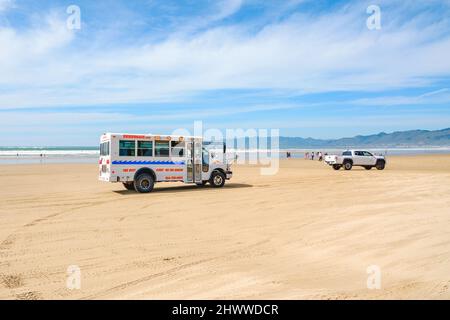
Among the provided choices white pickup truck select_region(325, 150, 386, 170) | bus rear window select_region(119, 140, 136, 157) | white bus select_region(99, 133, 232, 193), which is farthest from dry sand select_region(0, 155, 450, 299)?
white pickup truck select_region(325, 150, 386, 170)

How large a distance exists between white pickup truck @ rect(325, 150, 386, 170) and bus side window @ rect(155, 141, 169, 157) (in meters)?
19.0

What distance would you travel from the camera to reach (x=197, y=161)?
1927cm

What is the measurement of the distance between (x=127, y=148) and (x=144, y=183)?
1.62m

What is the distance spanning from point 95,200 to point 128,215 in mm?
4058

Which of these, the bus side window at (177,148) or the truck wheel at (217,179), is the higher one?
the bus side window at (177,148)

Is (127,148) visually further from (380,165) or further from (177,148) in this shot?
(380,165)

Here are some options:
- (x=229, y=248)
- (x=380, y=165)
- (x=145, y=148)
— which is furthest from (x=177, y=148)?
(x=380, y=165)

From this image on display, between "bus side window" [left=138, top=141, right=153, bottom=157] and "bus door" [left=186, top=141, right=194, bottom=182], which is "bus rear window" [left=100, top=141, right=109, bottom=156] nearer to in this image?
"bus side window" [left=138, top=141, right=153, bottom=157]

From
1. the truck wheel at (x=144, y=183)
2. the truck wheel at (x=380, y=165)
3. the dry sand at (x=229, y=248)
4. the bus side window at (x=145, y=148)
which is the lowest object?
the dry sand at (x=229, y=248)

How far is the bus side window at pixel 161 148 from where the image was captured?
59.5 feet

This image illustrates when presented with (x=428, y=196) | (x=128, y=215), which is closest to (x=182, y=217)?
(x=128, y=215)

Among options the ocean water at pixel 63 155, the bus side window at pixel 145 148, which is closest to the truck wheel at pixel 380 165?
the ocean water at pixel 63 155

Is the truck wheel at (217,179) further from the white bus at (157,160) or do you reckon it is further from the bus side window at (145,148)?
the bus side window at (145,148)

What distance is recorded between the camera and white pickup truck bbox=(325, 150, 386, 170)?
3359 cm
